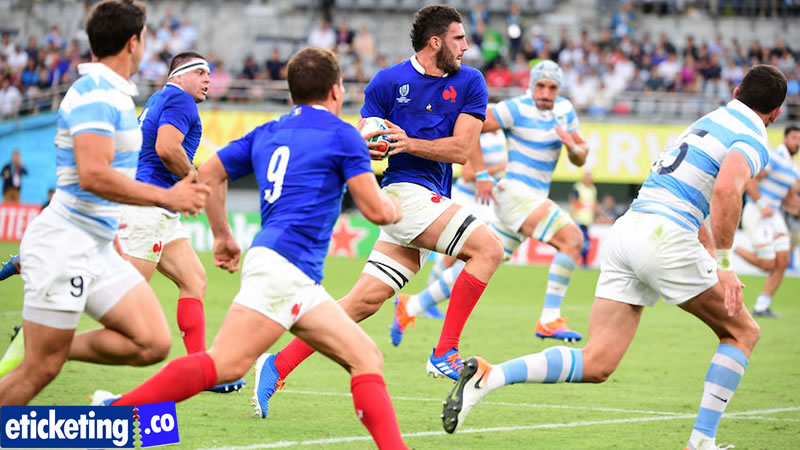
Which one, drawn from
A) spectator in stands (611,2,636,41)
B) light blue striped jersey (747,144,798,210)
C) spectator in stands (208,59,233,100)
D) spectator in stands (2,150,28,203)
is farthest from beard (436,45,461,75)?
spectator in stands (611,2,636,41)

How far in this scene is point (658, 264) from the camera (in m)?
6.41

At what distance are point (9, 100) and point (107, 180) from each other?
86.4ft

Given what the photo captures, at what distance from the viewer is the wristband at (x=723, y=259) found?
6391mm

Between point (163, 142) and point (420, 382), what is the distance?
3.17 meters

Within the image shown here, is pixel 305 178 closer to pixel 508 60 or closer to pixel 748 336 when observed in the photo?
pixel 748 336

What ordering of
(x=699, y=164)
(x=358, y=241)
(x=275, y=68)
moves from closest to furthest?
(x=699, y=164) → (x=358, y=241) → (x=275, y=68)

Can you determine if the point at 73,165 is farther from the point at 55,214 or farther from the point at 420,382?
the point at 420,382

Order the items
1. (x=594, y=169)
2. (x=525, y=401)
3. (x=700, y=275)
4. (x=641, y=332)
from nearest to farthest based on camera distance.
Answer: (x=700, y=275)
(x=525, y=401)
(x=641, y=332)
(x=594, y=169)

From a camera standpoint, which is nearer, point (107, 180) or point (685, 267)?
point (107, 180)

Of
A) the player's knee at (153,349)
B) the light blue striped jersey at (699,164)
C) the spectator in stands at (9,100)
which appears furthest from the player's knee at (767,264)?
the spectator in stands at (9,100)

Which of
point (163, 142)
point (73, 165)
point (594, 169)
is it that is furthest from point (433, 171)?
point (594, 169)

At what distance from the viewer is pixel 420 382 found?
910 cm

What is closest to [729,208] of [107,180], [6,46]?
[107,180]

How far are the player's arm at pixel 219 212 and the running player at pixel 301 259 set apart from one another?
25 cm
